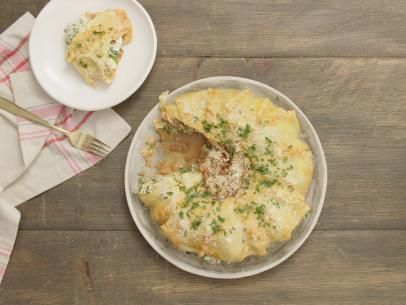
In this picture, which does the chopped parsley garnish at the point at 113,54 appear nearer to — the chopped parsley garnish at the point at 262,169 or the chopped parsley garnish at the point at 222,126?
the chopped parsley garnish at the point at 222,126

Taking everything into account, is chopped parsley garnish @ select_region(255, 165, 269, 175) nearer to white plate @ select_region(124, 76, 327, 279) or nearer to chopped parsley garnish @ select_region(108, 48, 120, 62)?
white plate @ select_region(124, 76, 327, 279)

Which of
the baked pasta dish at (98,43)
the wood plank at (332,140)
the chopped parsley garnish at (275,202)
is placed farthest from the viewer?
the wood plank at (332,140)

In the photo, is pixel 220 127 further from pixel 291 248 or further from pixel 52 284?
pixel 52 284

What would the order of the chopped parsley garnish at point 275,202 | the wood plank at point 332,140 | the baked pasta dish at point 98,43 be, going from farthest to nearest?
1. the wood plank at point 332,140
2. the baked pasta dish at point 98,43
3. the chopped parsley garnish at point 275,202

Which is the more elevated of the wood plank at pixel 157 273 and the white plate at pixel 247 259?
the white plate at pixel 247 259

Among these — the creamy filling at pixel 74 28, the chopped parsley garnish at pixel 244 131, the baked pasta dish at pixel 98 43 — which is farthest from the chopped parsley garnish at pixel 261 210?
the creamy filling at pixel 74 28

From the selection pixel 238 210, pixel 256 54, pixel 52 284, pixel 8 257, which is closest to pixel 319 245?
pixel 238 210
